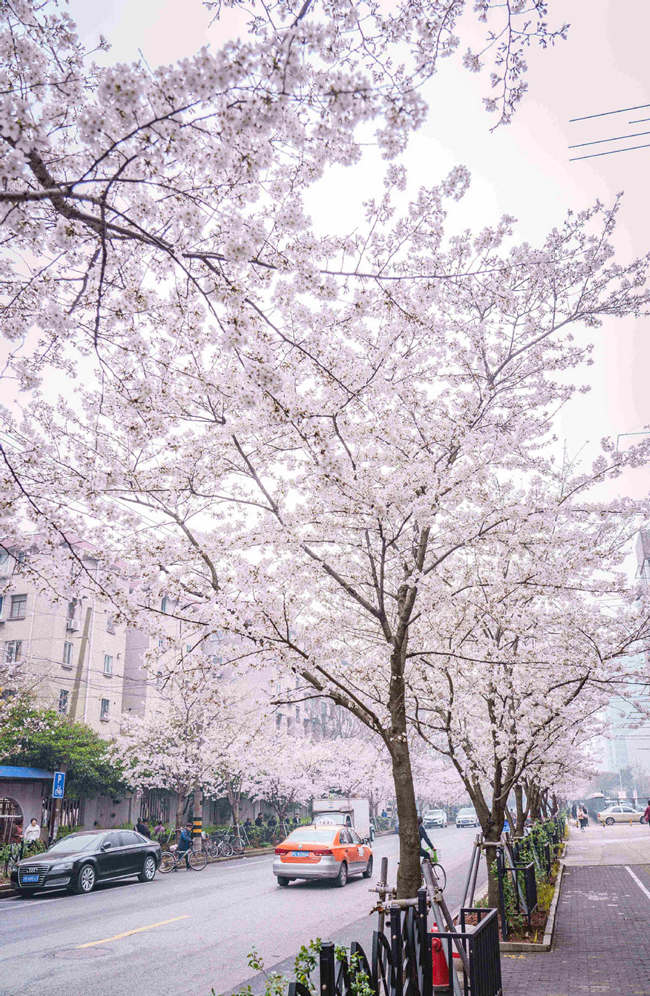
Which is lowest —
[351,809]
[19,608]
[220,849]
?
[220,849]

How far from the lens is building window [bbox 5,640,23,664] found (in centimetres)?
3309

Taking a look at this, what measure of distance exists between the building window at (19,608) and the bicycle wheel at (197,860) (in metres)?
14.9

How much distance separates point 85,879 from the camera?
53.8 ft

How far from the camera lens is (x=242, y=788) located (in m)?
35.7

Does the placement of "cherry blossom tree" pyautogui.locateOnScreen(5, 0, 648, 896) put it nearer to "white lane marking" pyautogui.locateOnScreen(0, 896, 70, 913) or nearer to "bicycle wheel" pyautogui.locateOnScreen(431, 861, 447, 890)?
"bicycle wheel" pyautogui.locateOnScreen(431, 861, 447, 890)

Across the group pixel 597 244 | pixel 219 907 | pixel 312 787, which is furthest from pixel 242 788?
pixel 597 244

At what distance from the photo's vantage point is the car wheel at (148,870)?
62.0ft

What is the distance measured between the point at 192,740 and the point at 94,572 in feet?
77.3

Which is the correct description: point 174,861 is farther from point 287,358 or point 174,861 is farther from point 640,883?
point 287,358

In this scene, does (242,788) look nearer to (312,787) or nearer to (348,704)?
(312,787)

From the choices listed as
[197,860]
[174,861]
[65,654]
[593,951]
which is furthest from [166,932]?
[65,654]

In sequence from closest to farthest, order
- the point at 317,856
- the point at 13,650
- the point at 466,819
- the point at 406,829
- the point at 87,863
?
the point at 406,829 → the point at 87,863 → the point at 317,856 → the point at 13,650 → the point at 466,819

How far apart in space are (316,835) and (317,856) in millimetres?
955

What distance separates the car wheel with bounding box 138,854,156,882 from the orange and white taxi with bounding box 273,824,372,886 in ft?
13.1
